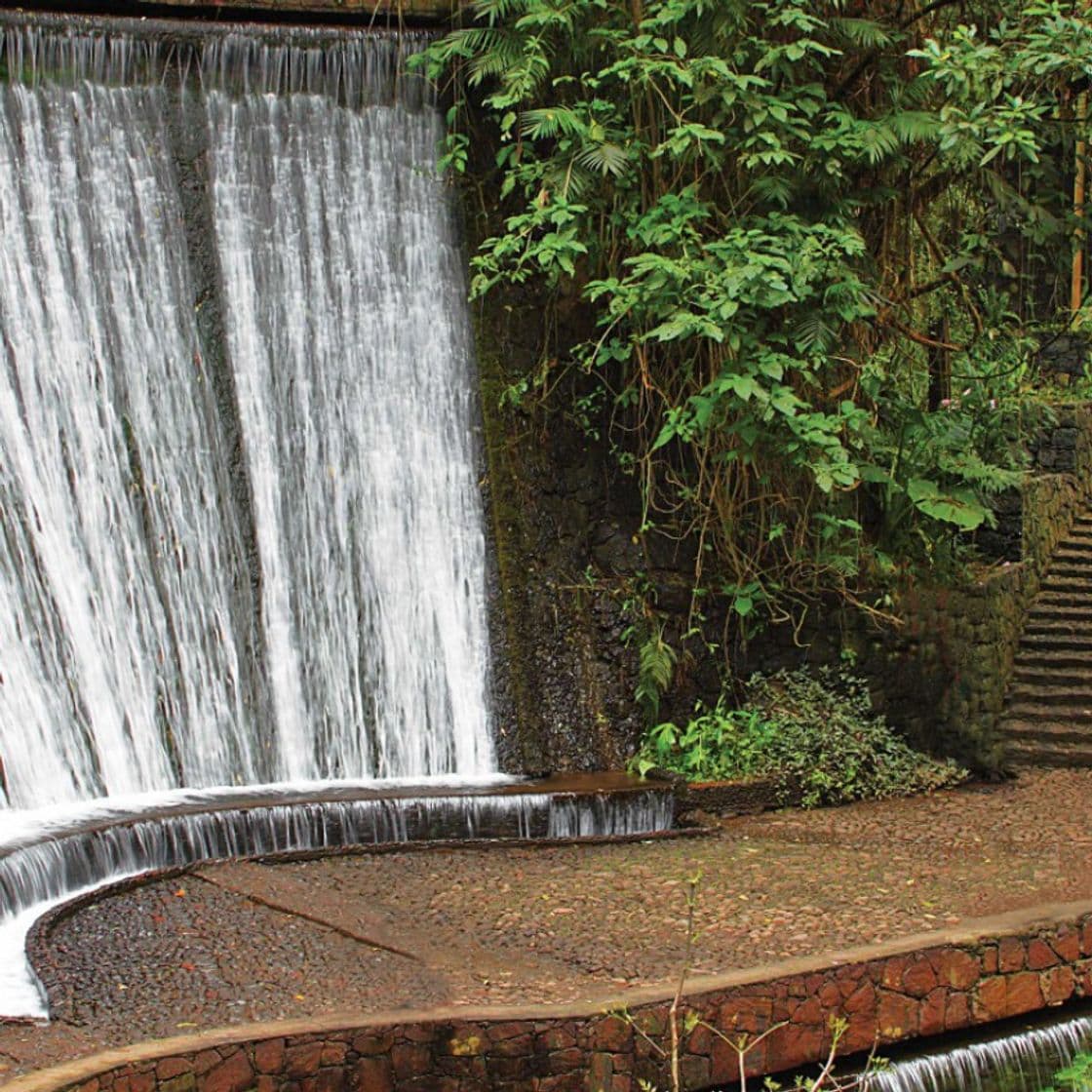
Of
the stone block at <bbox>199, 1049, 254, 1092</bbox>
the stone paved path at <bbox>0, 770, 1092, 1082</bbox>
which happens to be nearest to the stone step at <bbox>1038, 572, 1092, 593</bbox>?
the stone paved path at <bbox>0, 770, 1092, 1082</bbox>

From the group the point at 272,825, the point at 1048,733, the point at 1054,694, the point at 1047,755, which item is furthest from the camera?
the point at 1054,694

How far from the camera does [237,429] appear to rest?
8.77 metres

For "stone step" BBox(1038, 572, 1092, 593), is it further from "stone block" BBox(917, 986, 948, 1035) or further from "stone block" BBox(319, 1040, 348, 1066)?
"stone block" BBox(319, 1040, 348, 1066)

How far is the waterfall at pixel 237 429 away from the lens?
8070 millimetres

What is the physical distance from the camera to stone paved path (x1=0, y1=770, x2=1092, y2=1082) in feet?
18.3

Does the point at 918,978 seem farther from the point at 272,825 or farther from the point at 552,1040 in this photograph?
the point at 272,825

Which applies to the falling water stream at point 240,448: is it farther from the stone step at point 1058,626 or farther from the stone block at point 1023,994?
the stone step at point 1058,626

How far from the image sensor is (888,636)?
373 inches

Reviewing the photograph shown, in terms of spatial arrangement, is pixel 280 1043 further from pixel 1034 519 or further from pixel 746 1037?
pixel 1034 519

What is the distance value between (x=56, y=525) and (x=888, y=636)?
15.3ft

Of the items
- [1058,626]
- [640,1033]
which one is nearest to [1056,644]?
[1058,626]

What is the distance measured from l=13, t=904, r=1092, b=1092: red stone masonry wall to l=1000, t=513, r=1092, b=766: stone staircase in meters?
3.39

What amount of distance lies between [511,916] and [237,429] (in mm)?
3408

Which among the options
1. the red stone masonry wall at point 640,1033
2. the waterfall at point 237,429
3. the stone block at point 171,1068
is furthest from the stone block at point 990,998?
the waterfall at point 237,429
